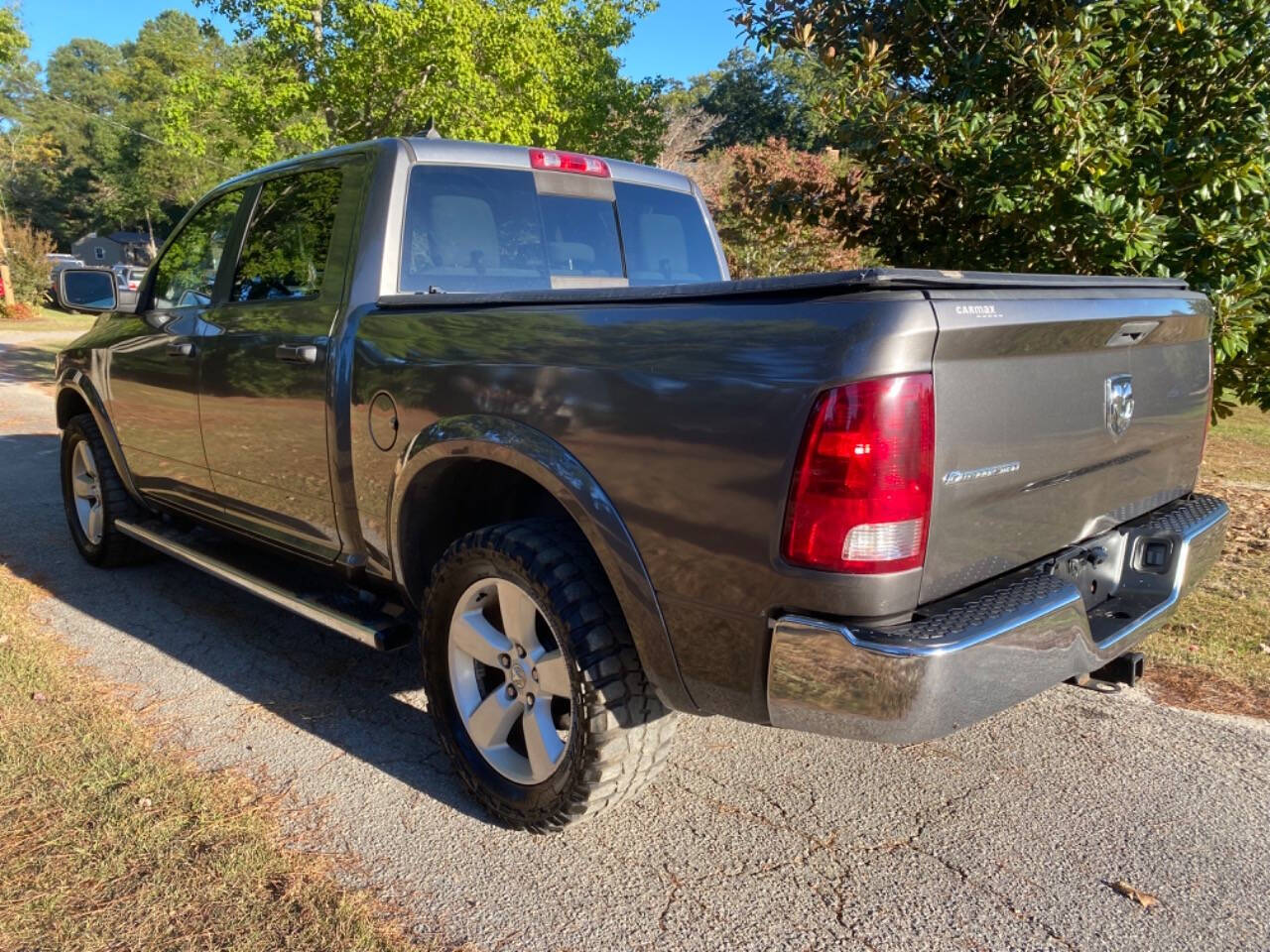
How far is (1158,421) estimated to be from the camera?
290cm

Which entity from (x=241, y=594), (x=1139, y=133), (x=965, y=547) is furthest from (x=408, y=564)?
(x=1139, y=133)

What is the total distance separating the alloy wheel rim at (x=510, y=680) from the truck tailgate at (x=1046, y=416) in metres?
1.12

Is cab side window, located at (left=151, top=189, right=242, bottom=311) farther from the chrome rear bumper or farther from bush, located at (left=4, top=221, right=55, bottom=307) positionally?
bush, located at (left=4, top=221, right=55, bottom=307)

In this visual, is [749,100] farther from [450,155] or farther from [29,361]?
[450,155]

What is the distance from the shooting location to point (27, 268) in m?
27.4

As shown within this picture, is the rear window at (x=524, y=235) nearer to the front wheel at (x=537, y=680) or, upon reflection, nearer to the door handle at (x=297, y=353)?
the door handle at (x=297, y=353)

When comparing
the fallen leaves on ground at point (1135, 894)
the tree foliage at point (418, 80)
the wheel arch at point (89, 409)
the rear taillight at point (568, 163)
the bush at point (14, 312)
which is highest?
the tree foliage at point (418, 80)

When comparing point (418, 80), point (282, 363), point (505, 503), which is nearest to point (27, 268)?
point (418, 80)

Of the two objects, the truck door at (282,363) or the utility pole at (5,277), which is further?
the utility pole at (5,277)

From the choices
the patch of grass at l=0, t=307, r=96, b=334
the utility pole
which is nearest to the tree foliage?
the patch of grass at l=0, t=307, r=96, b=334

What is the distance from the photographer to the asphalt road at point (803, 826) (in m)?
2.41

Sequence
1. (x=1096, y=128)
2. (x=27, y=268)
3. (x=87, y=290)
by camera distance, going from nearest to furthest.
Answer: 1. (x=1096, y=128)
2. (x=87, y=290)
3. (x=27, y=268)

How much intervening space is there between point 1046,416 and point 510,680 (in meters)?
1.64

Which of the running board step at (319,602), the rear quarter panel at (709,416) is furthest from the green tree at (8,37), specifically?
the rear quarter panel at (709,416)
